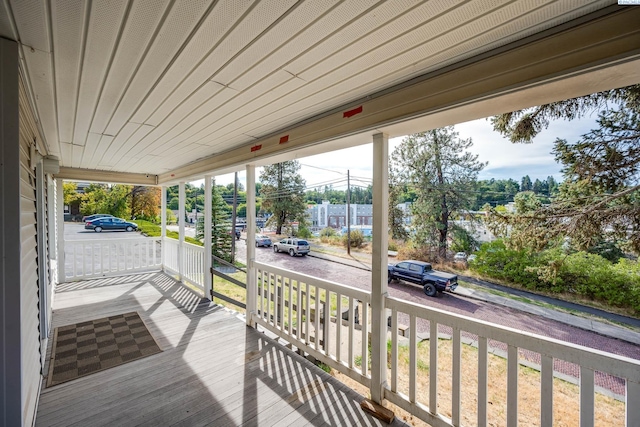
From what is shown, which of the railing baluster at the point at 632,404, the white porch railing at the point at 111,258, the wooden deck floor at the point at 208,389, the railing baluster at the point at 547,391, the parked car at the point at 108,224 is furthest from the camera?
the parked car at the point at 108,224

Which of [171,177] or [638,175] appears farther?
[171,177]

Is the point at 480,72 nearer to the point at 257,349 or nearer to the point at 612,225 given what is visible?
the point at 612,225

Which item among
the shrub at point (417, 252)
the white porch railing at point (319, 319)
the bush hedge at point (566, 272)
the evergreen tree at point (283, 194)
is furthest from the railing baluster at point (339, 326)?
the evergreen tree at point (283, 194)

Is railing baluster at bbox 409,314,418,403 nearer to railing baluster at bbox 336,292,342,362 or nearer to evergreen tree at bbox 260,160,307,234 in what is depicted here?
railing baluster at bbox 336,292,342,362

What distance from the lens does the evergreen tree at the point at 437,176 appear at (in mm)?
2672

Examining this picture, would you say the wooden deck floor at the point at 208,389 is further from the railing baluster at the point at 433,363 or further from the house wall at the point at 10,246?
the house wall at the point at 10,246

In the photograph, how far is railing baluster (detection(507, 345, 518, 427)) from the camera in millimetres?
1518

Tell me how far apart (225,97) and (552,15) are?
Answer: 1.82 m

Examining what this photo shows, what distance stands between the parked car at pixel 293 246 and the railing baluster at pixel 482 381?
348 centimetres

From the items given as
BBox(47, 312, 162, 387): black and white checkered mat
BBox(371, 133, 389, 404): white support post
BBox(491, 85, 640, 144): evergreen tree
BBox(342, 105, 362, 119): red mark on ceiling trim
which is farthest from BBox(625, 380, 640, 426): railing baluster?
BBox(47, 312, 162, 387): black and white checkered mat

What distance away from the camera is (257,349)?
296 centimetres

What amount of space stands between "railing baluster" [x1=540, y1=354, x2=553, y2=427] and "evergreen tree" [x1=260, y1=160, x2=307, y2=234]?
533 cm

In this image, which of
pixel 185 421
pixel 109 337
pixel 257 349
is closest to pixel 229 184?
pixel 109 337

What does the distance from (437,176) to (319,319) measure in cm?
210
